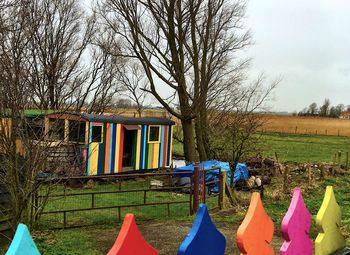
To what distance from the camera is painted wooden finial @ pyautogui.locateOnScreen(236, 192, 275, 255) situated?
9.29 feet

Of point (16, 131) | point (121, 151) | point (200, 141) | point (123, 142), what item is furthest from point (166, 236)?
point (200, 141)

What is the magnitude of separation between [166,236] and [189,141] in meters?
14.3

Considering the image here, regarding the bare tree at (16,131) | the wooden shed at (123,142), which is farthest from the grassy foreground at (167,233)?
the wooden shed at (123,142)

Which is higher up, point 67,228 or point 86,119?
point 86,119

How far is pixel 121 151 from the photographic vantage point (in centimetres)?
1997

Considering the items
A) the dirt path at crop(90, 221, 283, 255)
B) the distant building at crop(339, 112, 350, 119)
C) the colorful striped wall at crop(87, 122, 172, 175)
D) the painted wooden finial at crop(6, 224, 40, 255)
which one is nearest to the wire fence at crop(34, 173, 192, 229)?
the dirt path at crop(90, 221, 283, 255)

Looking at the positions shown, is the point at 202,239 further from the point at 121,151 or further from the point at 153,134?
the point at 153,134

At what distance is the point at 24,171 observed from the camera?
6656 mm

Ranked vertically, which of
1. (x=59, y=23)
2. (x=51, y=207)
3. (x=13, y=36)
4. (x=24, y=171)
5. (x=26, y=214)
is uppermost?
(x=59, y=23)

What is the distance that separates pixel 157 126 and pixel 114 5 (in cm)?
611

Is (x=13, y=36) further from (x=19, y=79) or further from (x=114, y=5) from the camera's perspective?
(x=114, y=5)

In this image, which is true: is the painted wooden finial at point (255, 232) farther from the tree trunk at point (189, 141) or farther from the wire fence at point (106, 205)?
the tree trunk at point (189, 141)

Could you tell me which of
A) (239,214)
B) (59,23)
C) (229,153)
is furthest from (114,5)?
(239,214)

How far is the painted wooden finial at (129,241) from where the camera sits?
2.31 m
